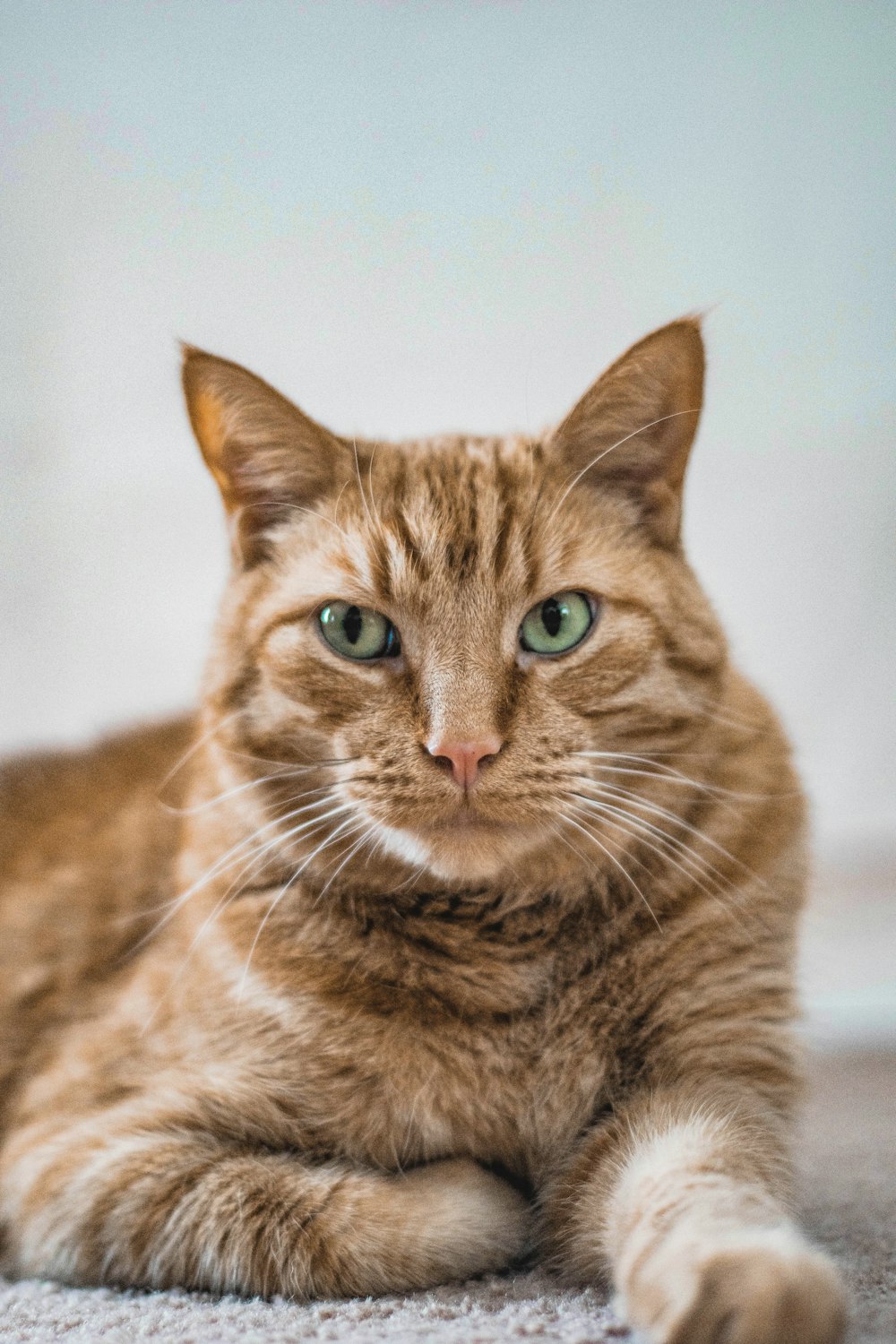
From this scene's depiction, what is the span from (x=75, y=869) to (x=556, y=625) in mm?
980

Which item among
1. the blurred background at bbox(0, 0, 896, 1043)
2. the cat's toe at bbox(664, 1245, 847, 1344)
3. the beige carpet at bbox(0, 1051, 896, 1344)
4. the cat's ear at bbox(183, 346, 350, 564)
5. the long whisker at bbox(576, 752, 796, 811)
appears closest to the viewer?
the cat's toe at bbox(664, 1245, 847, 1344)

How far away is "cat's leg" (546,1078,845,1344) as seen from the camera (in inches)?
35.9

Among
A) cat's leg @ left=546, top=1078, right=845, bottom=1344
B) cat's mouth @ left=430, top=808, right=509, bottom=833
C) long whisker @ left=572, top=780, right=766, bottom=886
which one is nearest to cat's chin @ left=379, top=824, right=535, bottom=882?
cat's mouth @ left=430, top=808, right=509, bottom=833

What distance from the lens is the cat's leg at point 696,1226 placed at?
911 millimetres

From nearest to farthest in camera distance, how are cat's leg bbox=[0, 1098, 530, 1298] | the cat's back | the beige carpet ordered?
the beige carpet < cat's leg bbox=[0, 1098, 530, 1298] < the cat's back

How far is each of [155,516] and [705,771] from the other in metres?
1.60

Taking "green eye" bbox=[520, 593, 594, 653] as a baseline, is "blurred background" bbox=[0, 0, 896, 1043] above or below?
above

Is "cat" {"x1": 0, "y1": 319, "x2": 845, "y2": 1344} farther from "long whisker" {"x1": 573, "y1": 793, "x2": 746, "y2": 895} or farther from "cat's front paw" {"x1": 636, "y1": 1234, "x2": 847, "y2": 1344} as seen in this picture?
"cat's front paw" {"x1": 636, "y1": 1234, "x2": 847, "y2": 1344}

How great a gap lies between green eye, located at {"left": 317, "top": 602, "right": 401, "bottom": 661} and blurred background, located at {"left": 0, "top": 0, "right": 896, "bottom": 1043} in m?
1.14

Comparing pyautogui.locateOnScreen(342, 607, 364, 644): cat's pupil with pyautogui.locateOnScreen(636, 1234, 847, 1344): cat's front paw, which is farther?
pyautogui.locateOnScreen(342, 607, 364, 644): cat's pupil

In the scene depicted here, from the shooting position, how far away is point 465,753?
1288 millimetres

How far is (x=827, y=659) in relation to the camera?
2.76 metres

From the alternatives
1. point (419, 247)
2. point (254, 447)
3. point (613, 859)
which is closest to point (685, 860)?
point (613, 859)

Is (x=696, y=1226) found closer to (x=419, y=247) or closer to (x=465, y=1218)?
(x=465, y=1218)
